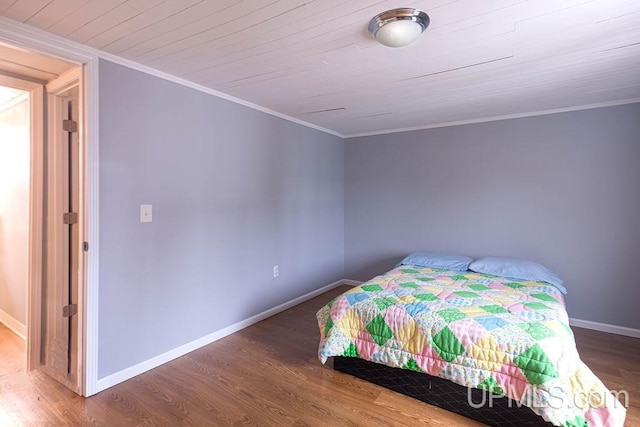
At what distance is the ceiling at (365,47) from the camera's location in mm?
1578

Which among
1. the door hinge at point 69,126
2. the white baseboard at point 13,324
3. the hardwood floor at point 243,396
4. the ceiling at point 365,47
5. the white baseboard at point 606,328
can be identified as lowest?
the hardwood floor at point 243,396

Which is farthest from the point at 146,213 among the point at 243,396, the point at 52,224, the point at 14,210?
the point at 14,210

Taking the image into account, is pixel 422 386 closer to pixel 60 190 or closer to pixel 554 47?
pixel 554 47

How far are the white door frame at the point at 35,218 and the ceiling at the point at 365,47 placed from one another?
78 cm

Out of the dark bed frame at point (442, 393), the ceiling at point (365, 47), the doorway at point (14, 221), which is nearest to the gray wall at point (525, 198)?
the ceiling at point (365, 47)

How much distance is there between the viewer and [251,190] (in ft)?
10.4

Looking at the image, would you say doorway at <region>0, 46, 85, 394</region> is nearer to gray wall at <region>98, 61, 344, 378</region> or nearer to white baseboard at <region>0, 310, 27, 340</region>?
gray wall at <region>98, 61, 344, 378</region>

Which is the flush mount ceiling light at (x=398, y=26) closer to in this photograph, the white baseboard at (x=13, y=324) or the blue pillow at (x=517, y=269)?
the blue pillow at (x=517, y=269)

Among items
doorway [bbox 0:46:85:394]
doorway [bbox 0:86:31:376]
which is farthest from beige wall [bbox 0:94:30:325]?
doorway [bbox 0:46:85:394]

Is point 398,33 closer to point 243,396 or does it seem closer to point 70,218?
point 243,396

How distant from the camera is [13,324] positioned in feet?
10.00

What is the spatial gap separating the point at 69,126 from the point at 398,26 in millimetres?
2320

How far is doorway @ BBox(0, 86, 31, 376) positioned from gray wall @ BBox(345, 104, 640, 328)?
3.54m

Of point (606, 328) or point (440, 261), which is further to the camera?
point (440, 261)
